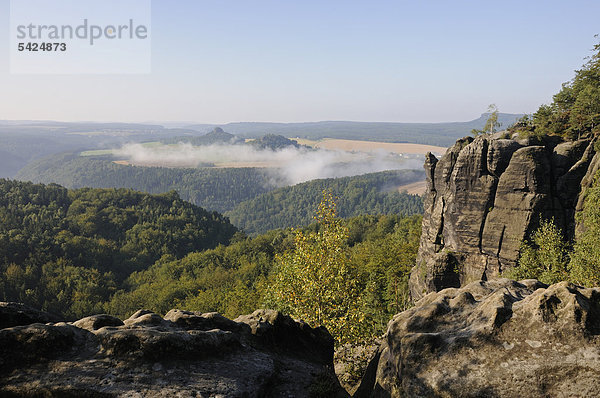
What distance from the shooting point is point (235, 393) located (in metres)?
10.0

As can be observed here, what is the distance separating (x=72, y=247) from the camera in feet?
486

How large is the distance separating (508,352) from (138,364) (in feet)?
35.4

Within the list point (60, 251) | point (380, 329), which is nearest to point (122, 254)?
point (60, 251)

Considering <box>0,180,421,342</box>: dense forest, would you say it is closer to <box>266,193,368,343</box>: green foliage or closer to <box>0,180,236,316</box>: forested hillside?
<box>0,180,236,316</box>: forested hillside

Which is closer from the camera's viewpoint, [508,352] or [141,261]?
[508,352]

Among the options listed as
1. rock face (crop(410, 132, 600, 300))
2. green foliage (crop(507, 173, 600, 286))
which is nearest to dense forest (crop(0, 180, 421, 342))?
rock face (crop(410, 132, 600, 300))

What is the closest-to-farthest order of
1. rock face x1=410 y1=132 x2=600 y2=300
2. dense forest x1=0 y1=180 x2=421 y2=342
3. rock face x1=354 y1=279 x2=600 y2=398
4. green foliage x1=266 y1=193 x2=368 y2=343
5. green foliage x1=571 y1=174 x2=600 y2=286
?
rock face x1=354 y1=279 x2=600 y2=398
green foliage x1=266 y1=193 x2=368 y2=343
green foliage x1=571 y1=174 x2=600 y2=286
rock face x1=410 y1=132 x2=600 y2=300
dense forest x1=0 y1=180 x2=421 y2=342

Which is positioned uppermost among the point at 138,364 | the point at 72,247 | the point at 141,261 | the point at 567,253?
the point at 138,364

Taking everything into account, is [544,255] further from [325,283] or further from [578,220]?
[325,283]

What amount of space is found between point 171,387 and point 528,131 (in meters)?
53.0

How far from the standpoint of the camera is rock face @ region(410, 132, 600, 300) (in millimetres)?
40500

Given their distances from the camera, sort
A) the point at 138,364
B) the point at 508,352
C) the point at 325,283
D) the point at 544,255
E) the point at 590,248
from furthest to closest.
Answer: the point at 544,255 < the point at 590,248 < the point at 325,283 < the point at 508,352 < the point at 138,364

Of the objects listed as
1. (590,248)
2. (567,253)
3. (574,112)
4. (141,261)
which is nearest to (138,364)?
(590,248)

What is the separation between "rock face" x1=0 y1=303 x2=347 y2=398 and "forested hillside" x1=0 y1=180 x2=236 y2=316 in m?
114
